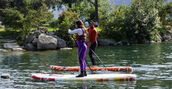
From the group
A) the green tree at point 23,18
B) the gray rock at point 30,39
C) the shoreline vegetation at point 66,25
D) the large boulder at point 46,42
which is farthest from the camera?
the green tree at point 23,18

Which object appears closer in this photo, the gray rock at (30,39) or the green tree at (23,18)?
the gray rock at (30,39)

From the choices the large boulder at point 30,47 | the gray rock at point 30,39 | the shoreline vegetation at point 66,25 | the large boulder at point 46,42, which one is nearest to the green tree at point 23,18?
the shoreline vegetation at point 66,25

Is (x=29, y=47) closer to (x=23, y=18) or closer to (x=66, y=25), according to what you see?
(x=23, y=18)

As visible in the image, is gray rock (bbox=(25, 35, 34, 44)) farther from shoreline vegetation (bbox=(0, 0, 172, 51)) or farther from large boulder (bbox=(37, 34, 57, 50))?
large boulder (bbox=(37, 34, 57, 50))

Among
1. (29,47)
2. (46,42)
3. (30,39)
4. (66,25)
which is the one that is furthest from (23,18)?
(66,25)

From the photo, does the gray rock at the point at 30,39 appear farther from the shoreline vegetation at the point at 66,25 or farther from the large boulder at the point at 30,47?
the large boulder at the point at 30,47

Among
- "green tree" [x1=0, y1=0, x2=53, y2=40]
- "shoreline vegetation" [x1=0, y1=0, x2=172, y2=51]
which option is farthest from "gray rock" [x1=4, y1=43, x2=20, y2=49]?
"green tree" [x1=0, y1=0, x2=53, y2=40]

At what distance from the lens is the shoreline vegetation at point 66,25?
43.7m

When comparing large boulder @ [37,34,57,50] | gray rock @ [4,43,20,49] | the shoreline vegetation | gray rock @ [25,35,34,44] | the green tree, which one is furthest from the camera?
the green tree

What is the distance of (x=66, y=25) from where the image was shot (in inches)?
1810

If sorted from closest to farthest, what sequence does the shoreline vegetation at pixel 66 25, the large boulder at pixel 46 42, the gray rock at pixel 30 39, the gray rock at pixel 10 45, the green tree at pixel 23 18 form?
the gray rock at pixel 10 45, the large boulder at pixel 46 42, the gray rock at pixel 30 39, the shoreline vegetation at pixel 66 25, the green tree at pixel 23 18

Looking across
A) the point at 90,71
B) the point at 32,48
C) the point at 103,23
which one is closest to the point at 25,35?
the point at 32,48

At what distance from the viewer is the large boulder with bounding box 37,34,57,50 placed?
131 feet

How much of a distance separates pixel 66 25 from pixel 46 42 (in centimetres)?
670
